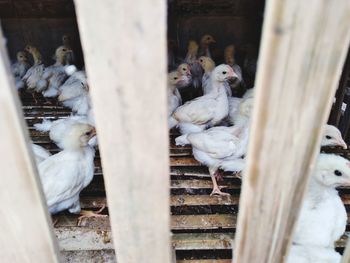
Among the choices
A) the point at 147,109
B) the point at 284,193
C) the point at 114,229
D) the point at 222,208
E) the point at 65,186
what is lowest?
the point at 222,208

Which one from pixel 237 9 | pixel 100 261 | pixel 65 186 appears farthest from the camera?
pixel 237 9

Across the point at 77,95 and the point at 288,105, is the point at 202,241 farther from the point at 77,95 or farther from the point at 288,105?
the point at 77,95

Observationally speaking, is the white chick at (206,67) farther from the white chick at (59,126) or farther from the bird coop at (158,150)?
the bird coop at (158,150)

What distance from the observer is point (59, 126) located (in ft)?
7.87

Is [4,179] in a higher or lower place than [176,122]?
higher

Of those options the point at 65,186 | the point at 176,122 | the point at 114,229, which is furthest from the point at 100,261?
the point at 176,122

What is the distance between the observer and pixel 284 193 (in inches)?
31.4

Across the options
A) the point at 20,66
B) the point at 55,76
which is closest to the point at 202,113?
the point at 55,76

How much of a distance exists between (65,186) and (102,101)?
1.26 m

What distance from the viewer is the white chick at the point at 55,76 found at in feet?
11.6

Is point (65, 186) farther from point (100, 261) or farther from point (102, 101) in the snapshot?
point (102, 101)

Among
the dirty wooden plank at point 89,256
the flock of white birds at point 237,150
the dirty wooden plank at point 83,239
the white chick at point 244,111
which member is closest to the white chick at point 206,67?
the flock of white birds at point 237,150

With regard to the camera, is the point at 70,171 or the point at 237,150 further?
the point at 237,150

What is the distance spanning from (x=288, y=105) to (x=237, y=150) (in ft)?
5.10
